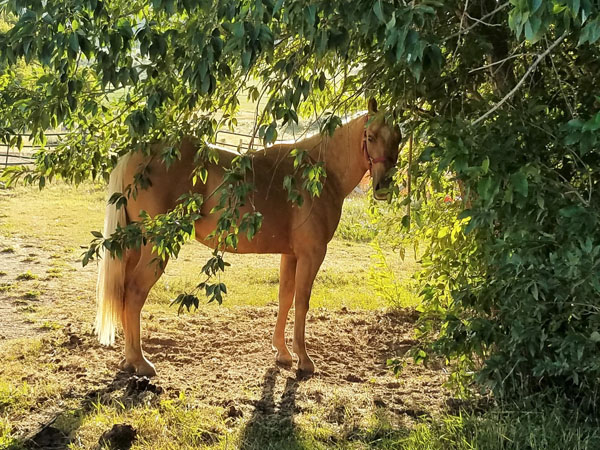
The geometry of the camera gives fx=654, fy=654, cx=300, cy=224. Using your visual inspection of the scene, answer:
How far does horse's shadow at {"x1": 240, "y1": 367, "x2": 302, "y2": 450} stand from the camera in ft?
12.3

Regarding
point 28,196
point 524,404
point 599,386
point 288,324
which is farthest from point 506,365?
point 28,196

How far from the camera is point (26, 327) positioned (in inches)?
232

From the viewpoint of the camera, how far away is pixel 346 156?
5.37 m

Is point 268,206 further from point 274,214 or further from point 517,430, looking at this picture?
point 517,430

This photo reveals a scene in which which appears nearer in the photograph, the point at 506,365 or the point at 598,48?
the point at 598,48

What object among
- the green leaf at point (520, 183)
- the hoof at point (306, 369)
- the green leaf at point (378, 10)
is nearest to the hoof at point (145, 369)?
the hoof at point (306, 369)

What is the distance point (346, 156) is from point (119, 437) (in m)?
2.81

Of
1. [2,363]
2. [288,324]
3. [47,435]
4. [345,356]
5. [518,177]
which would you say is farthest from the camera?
[288,324]

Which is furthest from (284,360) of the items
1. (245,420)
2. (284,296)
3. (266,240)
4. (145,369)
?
(245,420)

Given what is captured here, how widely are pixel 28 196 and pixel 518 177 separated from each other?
1361cm

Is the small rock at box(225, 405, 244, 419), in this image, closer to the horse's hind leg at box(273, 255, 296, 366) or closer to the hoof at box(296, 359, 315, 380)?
the hoof at box(296, 359, 315, 380)

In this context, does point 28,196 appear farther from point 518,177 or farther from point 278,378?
point 518,177

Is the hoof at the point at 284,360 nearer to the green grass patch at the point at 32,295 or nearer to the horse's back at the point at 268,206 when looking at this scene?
the horse's back at the point at 268,206

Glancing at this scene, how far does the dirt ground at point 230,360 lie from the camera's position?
440 cm
